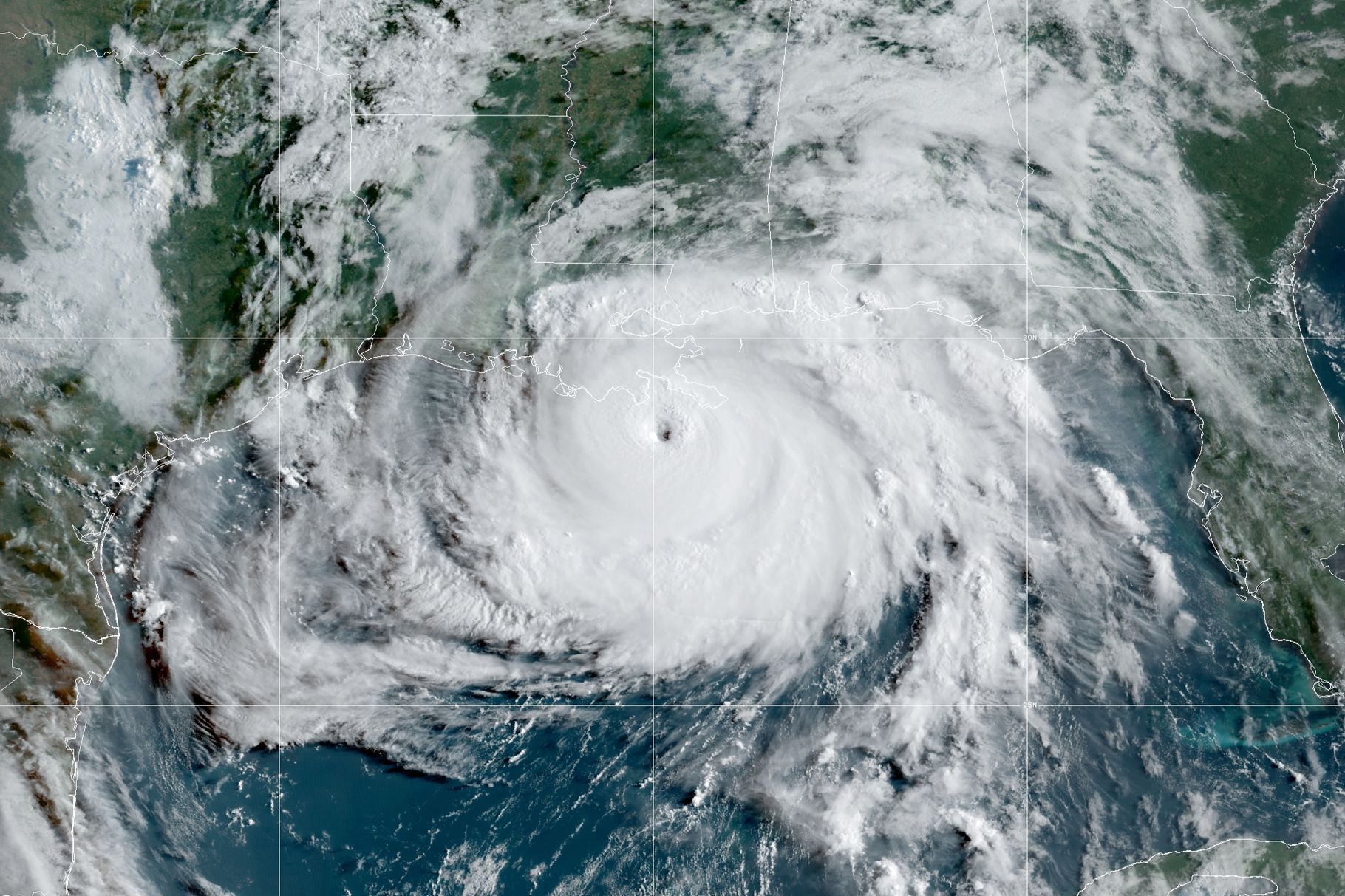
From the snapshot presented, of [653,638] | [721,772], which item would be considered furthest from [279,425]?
[721,772]

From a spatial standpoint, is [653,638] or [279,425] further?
[279,425]

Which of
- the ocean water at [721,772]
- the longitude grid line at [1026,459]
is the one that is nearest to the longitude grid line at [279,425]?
the ocean water at [721,772]

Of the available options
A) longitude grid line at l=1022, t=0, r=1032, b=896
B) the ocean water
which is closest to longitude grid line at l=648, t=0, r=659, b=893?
the ocean water

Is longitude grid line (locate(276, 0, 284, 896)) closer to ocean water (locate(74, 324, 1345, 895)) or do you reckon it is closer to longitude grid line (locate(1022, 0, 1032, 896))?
ocean water (locate(74, 324, 1345, 895))

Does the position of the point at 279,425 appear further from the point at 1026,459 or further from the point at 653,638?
the point at 1026,459

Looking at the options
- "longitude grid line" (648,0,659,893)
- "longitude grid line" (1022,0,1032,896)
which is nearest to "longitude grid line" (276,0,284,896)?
"longitude grid line" (648,0,659,893)

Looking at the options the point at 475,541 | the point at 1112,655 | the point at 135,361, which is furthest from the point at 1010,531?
the point at 135,361

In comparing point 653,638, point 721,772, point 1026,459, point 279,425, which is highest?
point 1026,459

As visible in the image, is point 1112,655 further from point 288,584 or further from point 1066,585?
point 288,584

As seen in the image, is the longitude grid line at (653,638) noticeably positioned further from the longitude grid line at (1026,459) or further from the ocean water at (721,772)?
the longitude grid line at (1026,459)

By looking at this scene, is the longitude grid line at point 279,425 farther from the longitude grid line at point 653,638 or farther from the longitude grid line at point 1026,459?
the longitude grid line at point 1026,459

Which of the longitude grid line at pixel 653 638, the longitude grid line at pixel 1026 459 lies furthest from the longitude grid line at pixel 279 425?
the longitude grid line at pixel 1026 459
